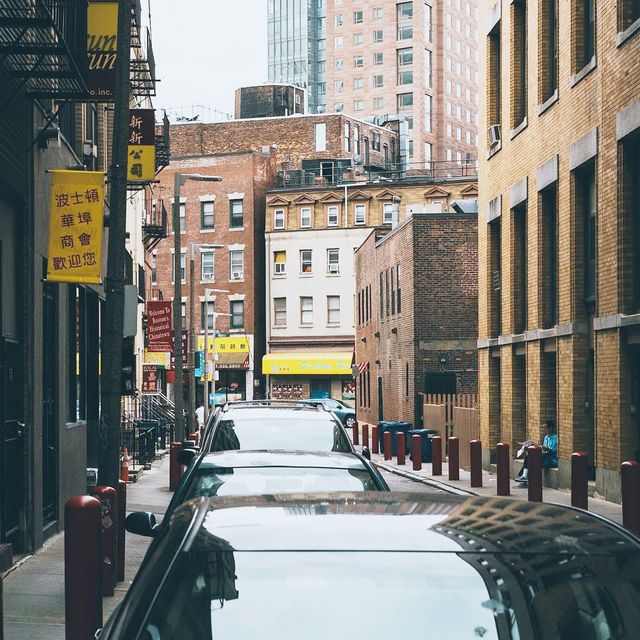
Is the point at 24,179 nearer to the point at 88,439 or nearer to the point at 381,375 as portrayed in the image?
the point at 88,439

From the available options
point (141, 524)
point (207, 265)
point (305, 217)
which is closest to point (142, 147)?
point (141, 524)

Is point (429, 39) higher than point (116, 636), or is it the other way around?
point (429, 39)

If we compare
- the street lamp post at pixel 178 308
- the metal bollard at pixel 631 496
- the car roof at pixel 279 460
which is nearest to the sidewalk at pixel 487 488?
the metal bollard at pixel 631 496

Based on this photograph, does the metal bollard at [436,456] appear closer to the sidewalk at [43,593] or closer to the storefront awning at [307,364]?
the sidewalk at [43,593]

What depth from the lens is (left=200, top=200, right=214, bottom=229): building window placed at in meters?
82.9

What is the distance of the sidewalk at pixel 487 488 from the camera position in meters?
20.0

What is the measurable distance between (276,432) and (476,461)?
42.2ft

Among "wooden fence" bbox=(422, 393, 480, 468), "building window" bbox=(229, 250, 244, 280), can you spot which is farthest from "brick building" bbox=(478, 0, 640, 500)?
"building window" bbox=(229, 250, 244, 280)

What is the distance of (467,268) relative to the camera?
142ft

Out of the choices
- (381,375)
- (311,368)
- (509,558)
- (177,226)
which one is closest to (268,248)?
(311,368)

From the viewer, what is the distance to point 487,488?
2481 centimetres

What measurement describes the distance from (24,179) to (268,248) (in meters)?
67.6

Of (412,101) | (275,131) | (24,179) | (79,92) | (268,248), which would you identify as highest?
(412,101)

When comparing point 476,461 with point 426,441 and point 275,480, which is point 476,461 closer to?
point 426,441
